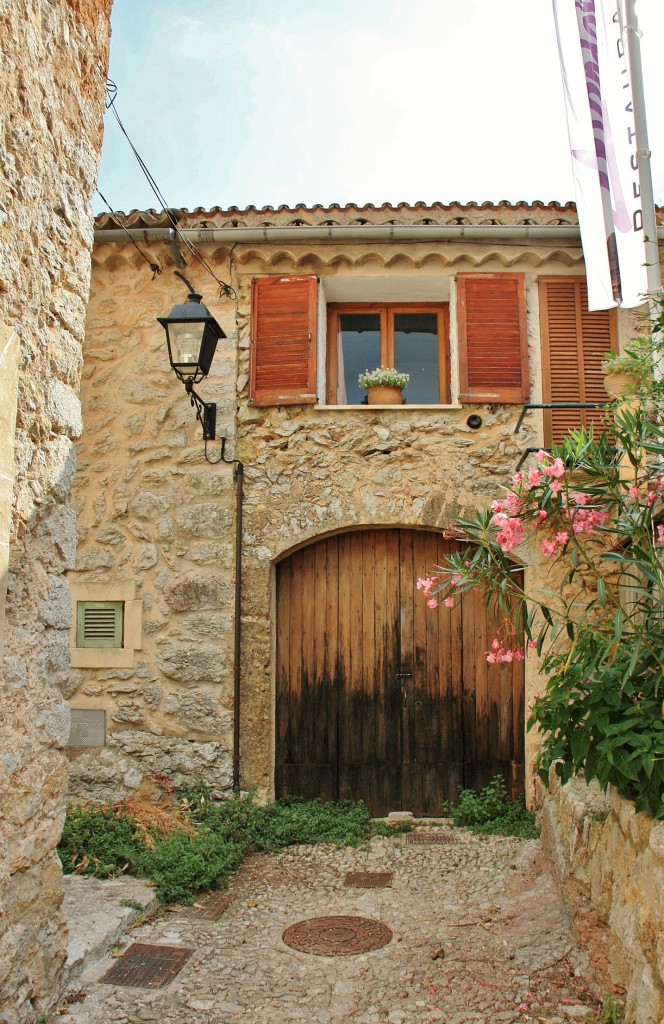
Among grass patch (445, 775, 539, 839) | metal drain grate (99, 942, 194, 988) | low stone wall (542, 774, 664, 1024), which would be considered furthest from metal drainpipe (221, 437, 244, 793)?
low stone wall (542, 774, 664, 1024)

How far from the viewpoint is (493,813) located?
5.94m

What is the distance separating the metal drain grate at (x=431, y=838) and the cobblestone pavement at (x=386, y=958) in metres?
0.41

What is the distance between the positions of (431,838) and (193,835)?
1684 millimetres

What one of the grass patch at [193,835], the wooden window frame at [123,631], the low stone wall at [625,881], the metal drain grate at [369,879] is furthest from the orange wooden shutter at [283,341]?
the low stone wall at [625,881]

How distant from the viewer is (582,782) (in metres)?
4.40

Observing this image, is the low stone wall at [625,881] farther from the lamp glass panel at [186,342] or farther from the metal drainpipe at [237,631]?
the lamp glass panel at [186,342]

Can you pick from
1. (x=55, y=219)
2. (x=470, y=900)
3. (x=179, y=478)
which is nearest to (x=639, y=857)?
(x=470, y=900)

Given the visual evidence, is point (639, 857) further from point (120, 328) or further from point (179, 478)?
point (120, 328)

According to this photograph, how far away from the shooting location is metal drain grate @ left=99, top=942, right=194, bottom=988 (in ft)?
11.5

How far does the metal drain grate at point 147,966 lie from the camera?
138 inches

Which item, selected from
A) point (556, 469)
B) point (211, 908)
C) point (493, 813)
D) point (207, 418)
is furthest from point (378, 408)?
point (211, 908)

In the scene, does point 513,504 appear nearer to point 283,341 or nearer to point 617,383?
point 617,383

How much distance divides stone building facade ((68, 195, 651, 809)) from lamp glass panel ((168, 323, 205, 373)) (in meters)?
0.83

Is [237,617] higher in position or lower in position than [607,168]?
lower
